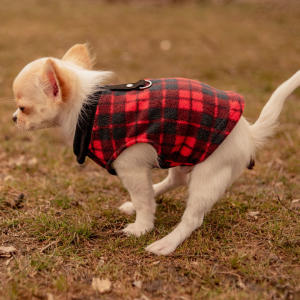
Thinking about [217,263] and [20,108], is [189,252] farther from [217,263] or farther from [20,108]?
[20,108]

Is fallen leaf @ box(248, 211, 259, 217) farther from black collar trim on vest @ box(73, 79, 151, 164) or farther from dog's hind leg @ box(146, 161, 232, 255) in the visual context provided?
black collar trim on vest @ box(73, 79, 151, 164)

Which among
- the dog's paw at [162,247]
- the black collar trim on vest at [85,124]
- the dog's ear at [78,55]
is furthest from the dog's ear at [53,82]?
the dog's paw at [162,247]

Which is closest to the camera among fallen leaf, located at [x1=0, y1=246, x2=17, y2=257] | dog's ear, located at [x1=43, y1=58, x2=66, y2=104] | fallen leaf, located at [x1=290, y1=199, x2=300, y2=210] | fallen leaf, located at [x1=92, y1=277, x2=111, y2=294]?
fallen leaf, located at [x1=92, y1=277, x2=111, y2=294]

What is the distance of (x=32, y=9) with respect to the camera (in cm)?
1153

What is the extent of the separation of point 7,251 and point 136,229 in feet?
2.97

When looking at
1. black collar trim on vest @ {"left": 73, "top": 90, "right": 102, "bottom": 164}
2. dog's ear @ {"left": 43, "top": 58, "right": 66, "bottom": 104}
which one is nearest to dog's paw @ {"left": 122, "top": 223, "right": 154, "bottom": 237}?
black collar trim on vest @ {"left": 73, "top": 90, "right": 102, "bottom": 164}

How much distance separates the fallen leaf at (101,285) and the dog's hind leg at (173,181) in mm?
1216

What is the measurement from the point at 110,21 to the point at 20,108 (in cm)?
911

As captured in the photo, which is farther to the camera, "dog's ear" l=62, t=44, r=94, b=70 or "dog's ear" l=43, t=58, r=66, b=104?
"dog's ear" l=62, t=44, r=94, b=70

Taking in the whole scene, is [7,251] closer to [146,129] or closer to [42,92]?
[42,92]

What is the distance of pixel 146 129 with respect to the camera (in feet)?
7.52

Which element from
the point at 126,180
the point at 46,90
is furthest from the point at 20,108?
the point at 126,180

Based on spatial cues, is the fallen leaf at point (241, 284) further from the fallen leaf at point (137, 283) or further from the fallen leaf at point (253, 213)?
the fallen leaf at point (253, 213)

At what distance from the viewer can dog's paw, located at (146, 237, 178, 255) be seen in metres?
2.35
